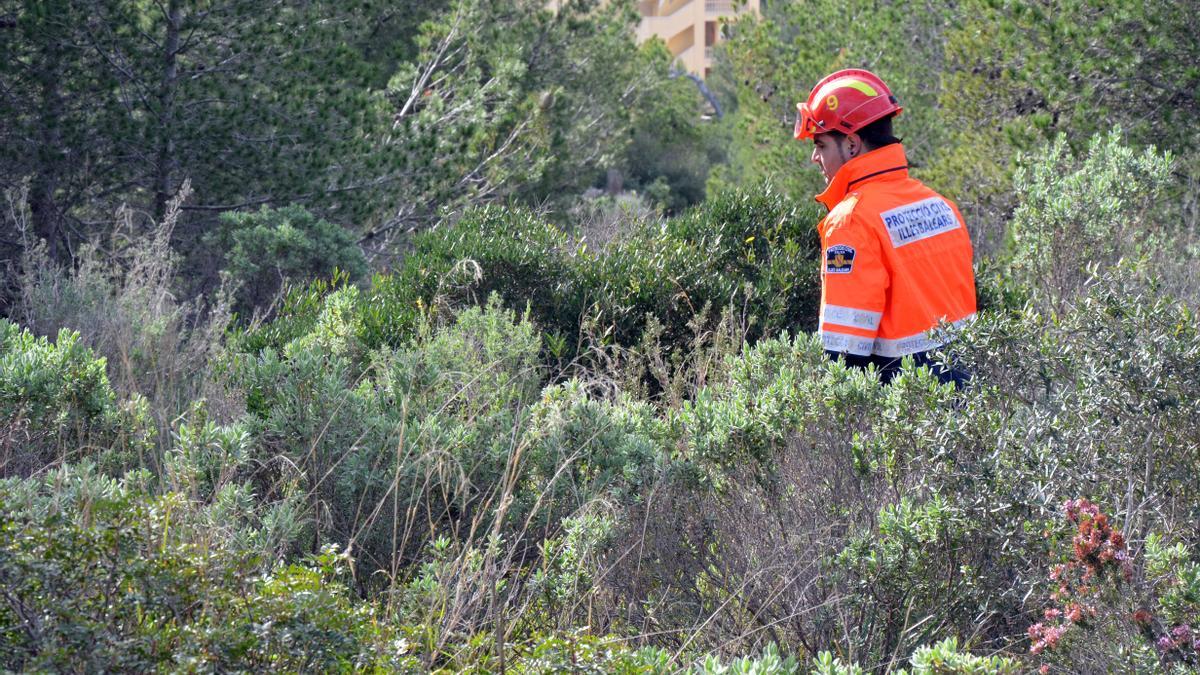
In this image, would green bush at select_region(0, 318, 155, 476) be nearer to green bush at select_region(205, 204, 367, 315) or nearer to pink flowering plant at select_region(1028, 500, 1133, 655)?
pink flowering plant at select_region(1028, 500, 1133, 655)

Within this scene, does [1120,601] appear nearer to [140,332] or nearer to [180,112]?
[140,332]

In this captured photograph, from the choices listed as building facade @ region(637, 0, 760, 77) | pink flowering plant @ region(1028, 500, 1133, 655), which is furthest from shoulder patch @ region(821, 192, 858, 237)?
building facade @ region(637, 0, 760, 77)

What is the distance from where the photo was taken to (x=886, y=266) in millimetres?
4125

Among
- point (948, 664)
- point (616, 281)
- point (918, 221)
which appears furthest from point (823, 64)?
point (948, 664)

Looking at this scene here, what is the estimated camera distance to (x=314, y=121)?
10883mm

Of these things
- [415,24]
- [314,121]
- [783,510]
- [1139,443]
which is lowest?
[783,510]

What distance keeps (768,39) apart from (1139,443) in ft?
52.5

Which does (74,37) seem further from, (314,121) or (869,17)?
(869,17)

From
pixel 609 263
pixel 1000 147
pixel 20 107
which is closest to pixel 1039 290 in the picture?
pixel 609 263

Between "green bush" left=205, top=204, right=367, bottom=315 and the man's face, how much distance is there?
534 centimetres

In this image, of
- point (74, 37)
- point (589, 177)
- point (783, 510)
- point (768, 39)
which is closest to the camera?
point (783, 510)

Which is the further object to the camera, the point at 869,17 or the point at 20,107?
the point at 869,17

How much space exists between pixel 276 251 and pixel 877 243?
6.00 meters

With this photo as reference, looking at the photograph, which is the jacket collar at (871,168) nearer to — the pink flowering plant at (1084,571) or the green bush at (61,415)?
the pink flowering plant at (1084,571)
